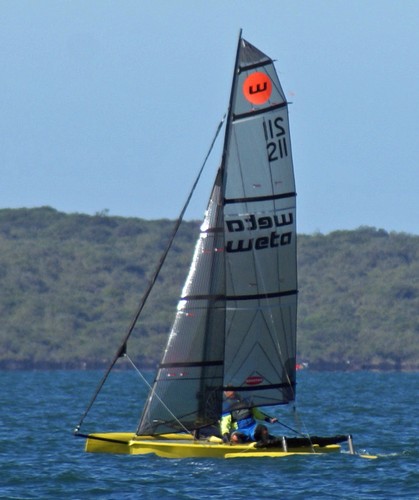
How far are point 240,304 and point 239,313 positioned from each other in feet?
0.55

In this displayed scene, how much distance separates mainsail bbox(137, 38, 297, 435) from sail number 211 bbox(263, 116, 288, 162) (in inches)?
0.7

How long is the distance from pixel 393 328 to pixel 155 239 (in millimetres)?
40141

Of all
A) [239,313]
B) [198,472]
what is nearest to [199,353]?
[239,313]

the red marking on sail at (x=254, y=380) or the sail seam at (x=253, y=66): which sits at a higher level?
the sail seam at (x=253, y=66)

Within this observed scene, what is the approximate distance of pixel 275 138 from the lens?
3097cm

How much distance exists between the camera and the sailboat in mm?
30938

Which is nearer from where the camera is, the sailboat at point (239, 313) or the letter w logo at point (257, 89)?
the letter w logo at point (257, 89)

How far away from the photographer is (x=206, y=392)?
31469 millimetres

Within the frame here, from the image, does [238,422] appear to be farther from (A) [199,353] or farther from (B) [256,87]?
(B) [256,87]

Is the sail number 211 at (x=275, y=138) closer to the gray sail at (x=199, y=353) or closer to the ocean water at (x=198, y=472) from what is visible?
the gray sail at (x=199, y=353)

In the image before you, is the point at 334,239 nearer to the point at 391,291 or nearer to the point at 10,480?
the point at 391,291

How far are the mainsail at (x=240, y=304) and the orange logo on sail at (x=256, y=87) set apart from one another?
335mm

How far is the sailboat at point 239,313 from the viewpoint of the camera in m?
30.9

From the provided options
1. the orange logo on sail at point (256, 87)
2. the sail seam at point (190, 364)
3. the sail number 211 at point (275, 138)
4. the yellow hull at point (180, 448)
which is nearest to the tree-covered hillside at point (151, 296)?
the yellow hull at point (180, 448)
